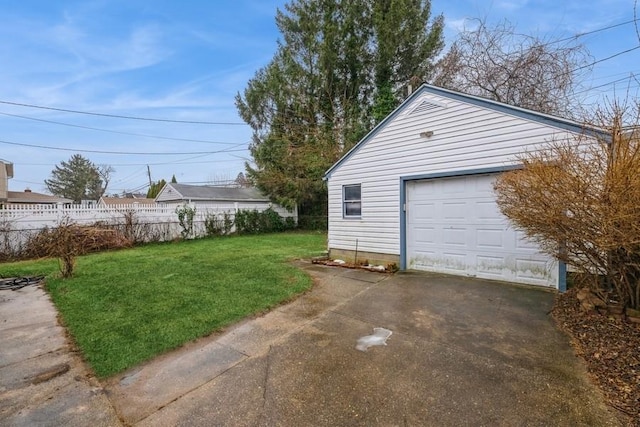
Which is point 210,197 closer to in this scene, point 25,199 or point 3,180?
point 3,180

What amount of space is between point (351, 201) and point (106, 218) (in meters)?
9.96

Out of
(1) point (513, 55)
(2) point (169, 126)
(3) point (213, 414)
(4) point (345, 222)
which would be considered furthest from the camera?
(2) point (169, 126)

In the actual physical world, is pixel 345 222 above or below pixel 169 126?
below

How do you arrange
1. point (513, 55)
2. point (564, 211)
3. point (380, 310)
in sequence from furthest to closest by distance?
point (513, 55)
point (380, 310)
point (564, 211)

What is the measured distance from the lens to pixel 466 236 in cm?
602

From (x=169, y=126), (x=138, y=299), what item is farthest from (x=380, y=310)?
(x=169, y=126)

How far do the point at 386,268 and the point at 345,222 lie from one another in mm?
1759

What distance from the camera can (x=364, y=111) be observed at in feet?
58.4

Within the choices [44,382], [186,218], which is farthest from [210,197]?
[44,382]

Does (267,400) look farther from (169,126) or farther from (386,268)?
(169,126)

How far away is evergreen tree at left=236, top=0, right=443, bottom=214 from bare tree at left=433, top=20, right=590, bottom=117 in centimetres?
331

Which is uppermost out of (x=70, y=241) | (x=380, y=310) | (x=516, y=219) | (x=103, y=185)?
(x=103, y=185)

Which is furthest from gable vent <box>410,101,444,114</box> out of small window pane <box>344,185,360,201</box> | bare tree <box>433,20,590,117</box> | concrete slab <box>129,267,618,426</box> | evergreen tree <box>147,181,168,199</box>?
evergreen tree <box>147,181,168,199</box>

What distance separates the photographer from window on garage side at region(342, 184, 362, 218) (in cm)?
781
